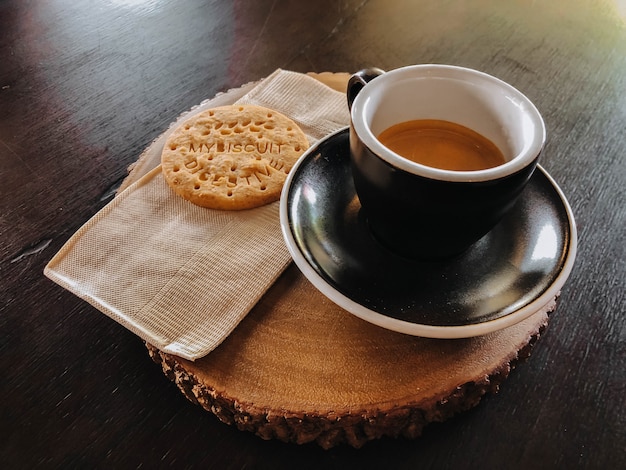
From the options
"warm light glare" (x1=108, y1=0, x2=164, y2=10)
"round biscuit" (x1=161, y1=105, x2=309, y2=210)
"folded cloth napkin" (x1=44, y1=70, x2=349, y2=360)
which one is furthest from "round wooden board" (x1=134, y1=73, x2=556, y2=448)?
"warm light glare" (x1=108, y1=0, x2=164, y2=10)

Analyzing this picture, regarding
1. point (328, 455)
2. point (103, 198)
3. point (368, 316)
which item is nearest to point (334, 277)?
point (368, 316)

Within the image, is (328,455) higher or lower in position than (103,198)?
lower

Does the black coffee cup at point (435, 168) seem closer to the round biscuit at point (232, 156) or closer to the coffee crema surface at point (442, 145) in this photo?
the coffee crema surface at point (442, 145)

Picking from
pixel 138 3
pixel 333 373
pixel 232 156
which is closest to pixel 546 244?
pixel 333 373

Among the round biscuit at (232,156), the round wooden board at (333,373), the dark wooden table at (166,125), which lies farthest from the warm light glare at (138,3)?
the round wooden board at (333,373)

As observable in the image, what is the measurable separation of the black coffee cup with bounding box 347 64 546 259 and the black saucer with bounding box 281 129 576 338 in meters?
0.03

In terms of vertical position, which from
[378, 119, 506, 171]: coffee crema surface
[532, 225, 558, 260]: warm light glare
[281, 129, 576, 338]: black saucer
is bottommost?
[532, 225, 558, 260]: warm light glare

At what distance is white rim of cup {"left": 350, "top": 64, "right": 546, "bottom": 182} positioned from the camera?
0.48 metres

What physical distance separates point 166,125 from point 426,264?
0.52m

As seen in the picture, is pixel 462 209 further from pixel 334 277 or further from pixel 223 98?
pixel 223 98

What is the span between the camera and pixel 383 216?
0.56 m

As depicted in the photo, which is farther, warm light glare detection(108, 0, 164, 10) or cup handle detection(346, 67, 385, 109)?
warm light glare detection(108, 0, 164, 10)

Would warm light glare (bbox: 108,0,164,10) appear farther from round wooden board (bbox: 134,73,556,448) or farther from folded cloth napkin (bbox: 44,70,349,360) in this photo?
round wooden board (bbox: 134,73,556,448)

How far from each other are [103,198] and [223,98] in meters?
0.24
